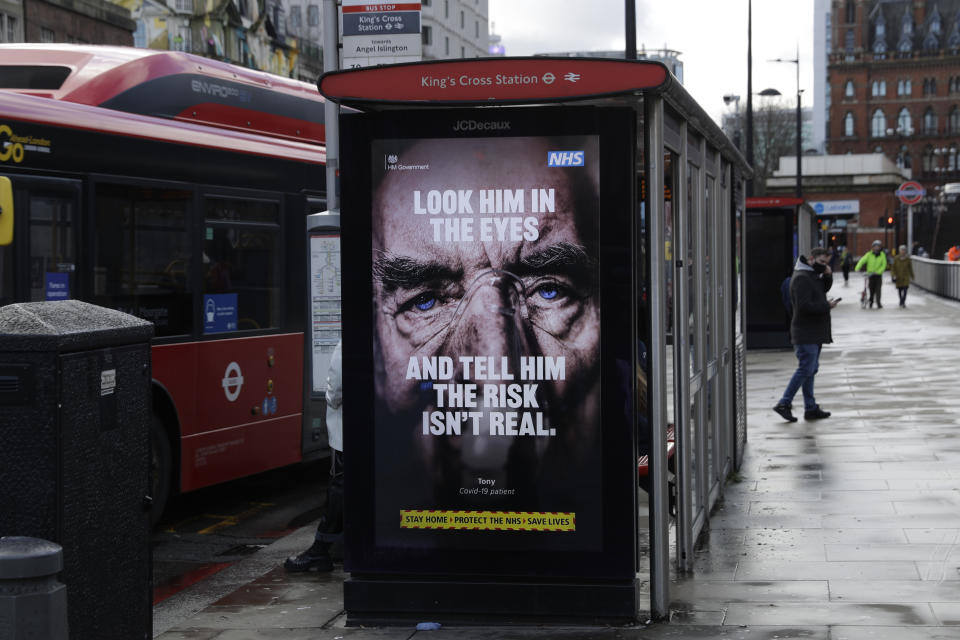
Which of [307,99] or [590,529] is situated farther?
[307,99]

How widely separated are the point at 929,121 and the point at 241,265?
126m

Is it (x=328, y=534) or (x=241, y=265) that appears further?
(x=241, y=265)

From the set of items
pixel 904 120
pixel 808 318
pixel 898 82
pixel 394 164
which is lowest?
pixel 808 318

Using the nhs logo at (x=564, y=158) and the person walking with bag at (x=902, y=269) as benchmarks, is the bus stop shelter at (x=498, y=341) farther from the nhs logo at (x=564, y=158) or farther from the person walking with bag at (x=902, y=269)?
the person walking with bag at (x=902, y=269)

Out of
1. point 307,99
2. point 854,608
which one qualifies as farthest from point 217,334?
point 854,608

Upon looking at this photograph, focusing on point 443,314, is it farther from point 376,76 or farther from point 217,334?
point 217,334

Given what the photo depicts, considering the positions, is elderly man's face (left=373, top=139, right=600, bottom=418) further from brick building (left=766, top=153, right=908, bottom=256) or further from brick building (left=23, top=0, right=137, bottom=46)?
brick building (left=766, top=153, right=908, bottom=256)

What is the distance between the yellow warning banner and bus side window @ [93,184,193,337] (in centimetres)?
327

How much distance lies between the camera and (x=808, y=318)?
45.4 ft

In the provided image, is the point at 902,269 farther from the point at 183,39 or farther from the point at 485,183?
the point at 183,39

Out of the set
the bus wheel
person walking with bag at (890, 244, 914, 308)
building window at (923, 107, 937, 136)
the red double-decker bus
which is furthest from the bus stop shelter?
building window at (923, 107, 937, 136)

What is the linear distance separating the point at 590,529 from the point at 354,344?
138 cm

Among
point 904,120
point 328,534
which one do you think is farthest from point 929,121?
point 328,534

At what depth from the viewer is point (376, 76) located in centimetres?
621
